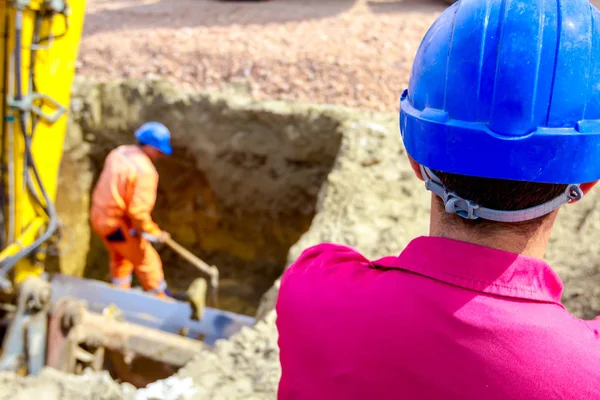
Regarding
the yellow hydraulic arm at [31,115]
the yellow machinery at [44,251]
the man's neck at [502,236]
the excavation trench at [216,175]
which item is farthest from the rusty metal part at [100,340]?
the man's neck at [502,236]

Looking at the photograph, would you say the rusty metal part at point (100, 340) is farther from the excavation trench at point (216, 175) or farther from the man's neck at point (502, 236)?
the man's neck at point (502, 236)

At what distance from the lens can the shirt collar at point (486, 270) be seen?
102cm

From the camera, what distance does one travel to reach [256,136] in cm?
583

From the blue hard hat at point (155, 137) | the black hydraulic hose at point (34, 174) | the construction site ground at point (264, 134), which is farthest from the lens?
the blue hard hat at point (155, 137)

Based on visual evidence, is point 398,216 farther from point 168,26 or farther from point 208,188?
point 168,26

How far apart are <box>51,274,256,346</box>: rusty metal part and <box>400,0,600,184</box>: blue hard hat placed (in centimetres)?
336

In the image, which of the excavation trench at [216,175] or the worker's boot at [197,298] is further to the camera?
the excavation trench at [216,175]

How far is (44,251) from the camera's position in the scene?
4531 mm

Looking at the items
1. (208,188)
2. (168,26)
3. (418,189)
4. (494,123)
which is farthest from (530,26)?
(168,26)

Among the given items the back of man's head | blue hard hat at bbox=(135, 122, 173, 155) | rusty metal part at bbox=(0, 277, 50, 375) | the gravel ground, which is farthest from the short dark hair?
the gravel ground

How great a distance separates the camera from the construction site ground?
14.7 ft

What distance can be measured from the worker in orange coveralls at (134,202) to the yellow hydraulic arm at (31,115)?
519 mm

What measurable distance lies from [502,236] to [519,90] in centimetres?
27

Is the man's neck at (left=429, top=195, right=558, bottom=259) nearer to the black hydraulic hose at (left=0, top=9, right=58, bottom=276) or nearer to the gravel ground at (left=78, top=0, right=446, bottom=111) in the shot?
the black hydraulic hose at (left=0, top=9, right=58, bottom=276)
